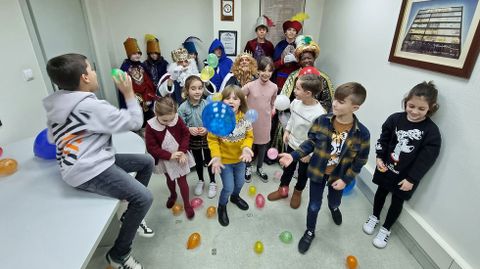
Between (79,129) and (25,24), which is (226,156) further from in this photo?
(25,24)

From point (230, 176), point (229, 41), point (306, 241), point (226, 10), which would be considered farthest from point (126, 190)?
point (226, 10)

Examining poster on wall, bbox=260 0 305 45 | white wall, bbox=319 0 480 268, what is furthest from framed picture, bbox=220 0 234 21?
white wall, bbox=319 0 480 268

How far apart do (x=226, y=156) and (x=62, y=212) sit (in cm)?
99

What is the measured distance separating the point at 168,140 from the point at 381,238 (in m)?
1.78

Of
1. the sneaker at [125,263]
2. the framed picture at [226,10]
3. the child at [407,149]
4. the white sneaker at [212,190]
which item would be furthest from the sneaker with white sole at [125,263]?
the framed picture at [226,10]

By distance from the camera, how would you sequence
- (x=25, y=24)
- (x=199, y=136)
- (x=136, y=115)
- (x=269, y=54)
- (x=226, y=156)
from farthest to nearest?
1. (x=269, y=54)
2. (x=199, y=136)
3. (x=25, y=24)
4. (x=226, y=156)
5. (x=136, y=115)

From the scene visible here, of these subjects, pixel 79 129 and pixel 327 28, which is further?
pixel 327 28

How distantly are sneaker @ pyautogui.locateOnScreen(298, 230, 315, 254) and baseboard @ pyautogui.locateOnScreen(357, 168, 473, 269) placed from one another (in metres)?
0.72

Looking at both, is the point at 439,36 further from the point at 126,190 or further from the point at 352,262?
the point at 126,190

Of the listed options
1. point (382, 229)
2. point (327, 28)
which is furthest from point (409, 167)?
point (327, 28)

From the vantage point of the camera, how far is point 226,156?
175 cm

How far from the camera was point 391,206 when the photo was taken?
1815mm

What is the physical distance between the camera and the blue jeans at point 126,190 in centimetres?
125

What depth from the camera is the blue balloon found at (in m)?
1.47
